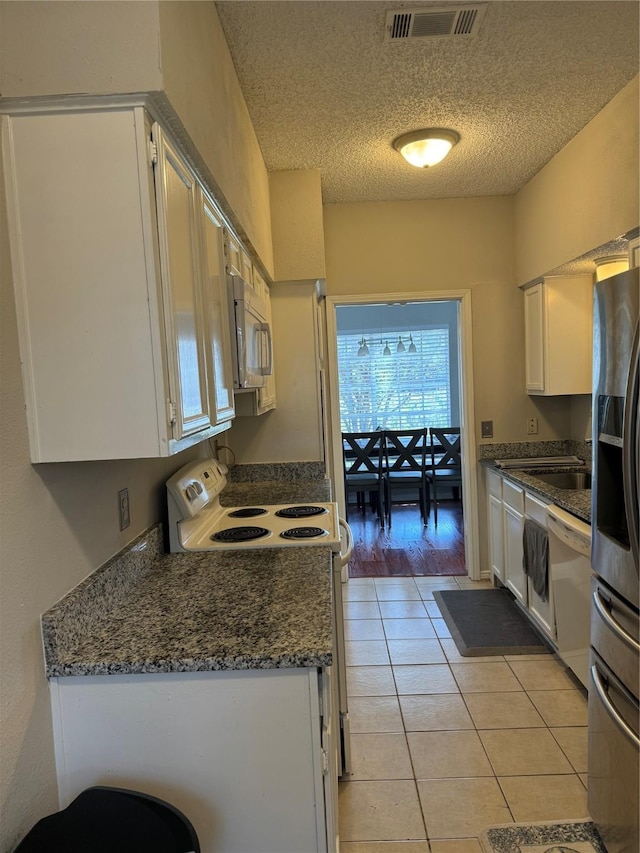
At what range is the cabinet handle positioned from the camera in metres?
1.53

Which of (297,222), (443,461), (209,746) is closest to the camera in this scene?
(209,746)

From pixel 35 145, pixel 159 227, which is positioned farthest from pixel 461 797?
pixel 35 145

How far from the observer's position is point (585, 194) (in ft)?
9.06

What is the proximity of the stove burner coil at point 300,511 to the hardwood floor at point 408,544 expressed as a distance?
186 centimetres

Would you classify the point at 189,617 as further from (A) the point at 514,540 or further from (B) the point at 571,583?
(A) the point at 514,540

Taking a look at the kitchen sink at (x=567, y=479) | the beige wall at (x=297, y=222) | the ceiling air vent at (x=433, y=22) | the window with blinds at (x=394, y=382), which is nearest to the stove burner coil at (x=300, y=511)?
the beige wall at (x=297, y=222)

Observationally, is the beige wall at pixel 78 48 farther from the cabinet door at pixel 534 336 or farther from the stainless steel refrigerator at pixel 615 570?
the cabinet door at pixel 534 336

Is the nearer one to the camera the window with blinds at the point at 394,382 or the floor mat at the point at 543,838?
the floor mat at the point at 543,838

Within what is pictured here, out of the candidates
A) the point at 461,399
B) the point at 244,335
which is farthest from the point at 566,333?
the point at 244,335

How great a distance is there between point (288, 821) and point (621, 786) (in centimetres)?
98

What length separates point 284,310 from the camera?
3303 millimetres

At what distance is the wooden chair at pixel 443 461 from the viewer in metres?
5.90

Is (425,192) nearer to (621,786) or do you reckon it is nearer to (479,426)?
(479,426)

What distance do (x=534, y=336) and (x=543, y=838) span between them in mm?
2746
